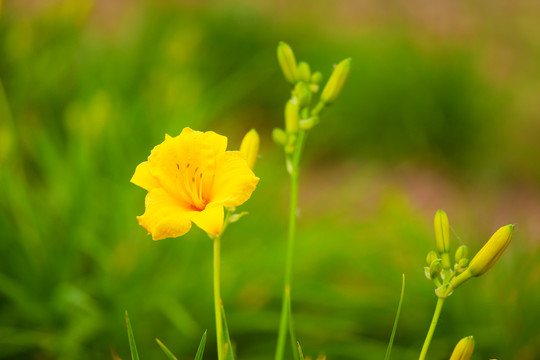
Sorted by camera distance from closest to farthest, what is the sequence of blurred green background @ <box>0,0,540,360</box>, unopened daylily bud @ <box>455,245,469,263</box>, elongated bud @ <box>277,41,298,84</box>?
unopened daylily bud @ <box>455,245,469,263</box>, elongated bud @ <box>277,41,298,84</box>, blurred green background @ <box>0,0,540,360</box>

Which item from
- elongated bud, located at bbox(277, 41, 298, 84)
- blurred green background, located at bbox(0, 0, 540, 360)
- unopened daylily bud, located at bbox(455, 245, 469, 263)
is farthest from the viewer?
blurred green background, located at bbox(0, 0, 540, 360)

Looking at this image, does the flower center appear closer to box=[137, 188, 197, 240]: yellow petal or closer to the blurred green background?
box=[137, 188, 197, 240]: yellow petal

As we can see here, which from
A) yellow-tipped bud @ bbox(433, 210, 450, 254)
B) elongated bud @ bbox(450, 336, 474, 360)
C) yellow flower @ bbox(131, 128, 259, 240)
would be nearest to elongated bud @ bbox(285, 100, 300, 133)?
yellow flower @ bbox(131, 128, 259, 240)

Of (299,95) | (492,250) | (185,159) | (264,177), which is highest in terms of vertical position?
(264,177)

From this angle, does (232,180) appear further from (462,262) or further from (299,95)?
(462,262)

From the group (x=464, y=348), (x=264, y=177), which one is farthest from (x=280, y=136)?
(x=264, y=177)

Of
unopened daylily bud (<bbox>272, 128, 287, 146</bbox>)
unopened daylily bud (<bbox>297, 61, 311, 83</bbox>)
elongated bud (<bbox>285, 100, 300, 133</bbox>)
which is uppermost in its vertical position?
unopened daylily bud (<bbox>297, 61, 311, 83</bbox>)
